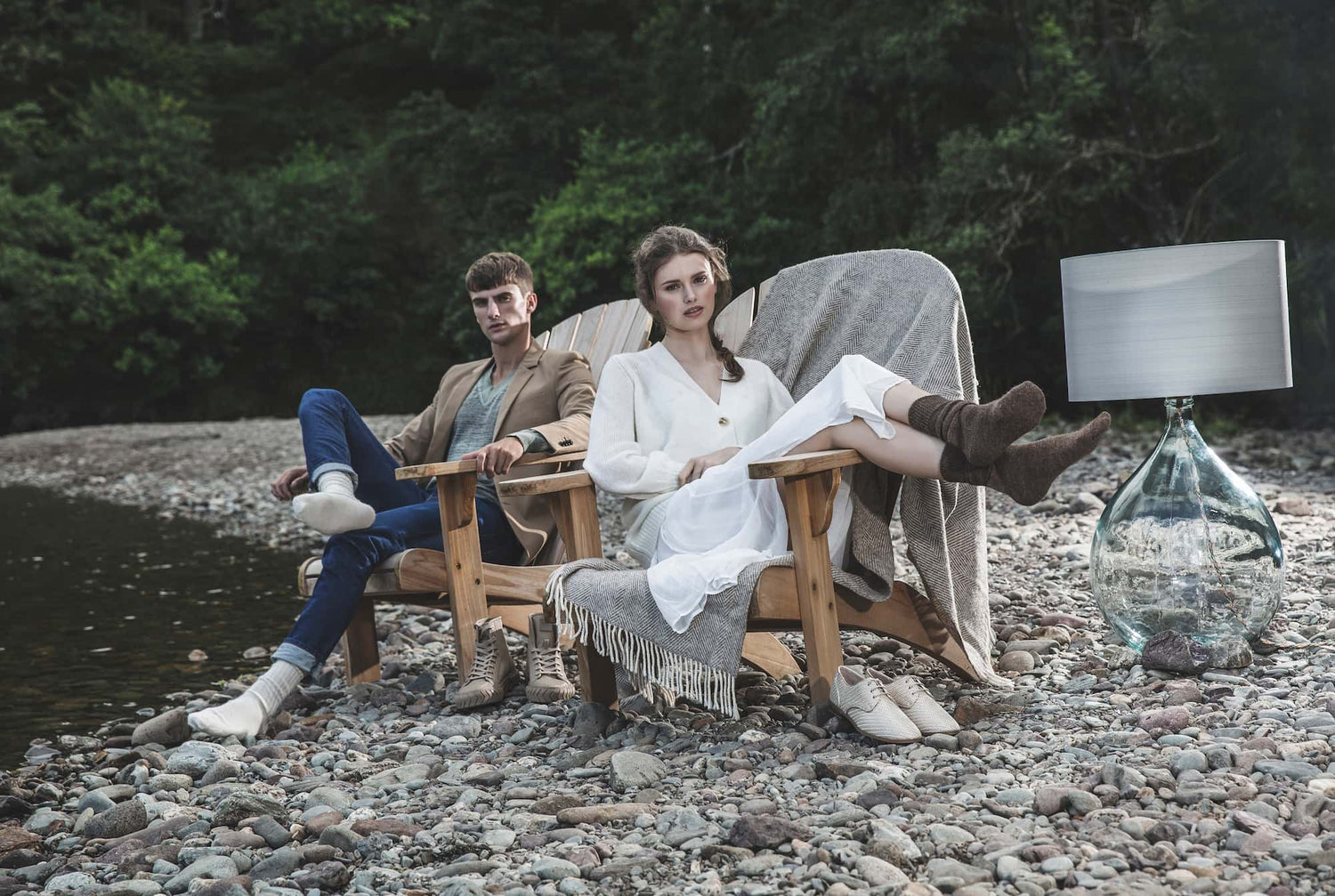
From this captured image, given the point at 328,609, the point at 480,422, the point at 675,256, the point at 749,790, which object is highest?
the point at 675,256

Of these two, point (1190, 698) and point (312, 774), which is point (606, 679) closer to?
point (312, 774)

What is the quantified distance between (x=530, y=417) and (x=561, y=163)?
1354 cm

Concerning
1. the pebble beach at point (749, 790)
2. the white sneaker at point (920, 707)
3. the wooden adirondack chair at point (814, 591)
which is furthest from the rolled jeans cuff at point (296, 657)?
the white sneaker at point (920, 707)

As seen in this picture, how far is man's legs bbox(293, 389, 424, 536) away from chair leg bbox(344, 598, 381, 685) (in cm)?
34

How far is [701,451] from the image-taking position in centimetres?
320

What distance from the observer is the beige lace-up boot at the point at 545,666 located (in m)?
3.16

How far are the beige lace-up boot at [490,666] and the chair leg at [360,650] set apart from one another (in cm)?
43

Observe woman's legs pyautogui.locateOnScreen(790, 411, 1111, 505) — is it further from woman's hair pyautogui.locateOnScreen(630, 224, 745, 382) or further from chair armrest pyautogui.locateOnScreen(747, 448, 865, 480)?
woman's hair pyautogui.locateOnScreen(630, 224, 745, 382)

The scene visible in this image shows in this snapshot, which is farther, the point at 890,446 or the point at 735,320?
the point at 735,320

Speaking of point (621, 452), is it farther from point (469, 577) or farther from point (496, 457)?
point (469, 577)

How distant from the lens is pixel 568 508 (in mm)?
3070

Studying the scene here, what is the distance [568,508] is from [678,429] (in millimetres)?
367

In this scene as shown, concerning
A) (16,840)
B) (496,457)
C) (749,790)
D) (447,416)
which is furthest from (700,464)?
(16,840)

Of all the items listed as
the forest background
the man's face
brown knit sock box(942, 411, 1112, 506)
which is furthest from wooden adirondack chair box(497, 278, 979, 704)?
the forest background
